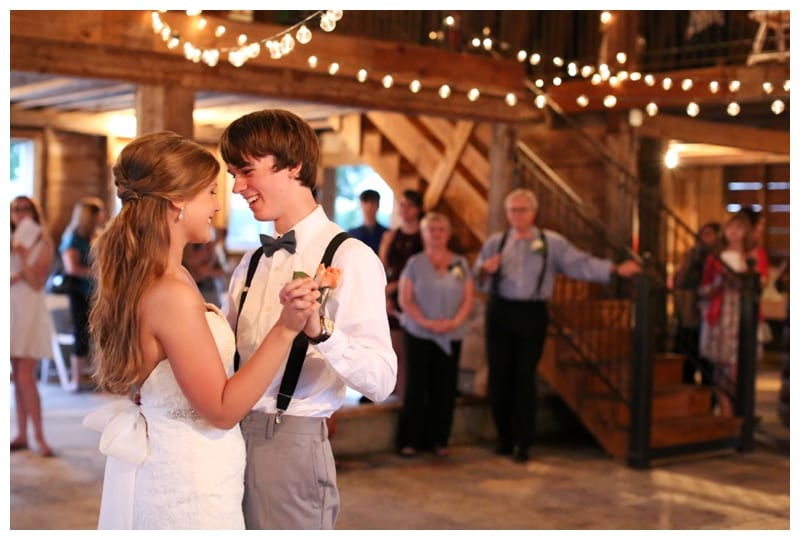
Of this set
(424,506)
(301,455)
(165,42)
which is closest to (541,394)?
(424,506)

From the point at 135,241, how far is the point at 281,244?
342 millimetres

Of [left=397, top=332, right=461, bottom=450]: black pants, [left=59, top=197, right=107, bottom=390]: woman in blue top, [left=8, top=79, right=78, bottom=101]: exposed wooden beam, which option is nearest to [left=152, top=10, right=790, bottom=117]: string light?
[left=397, top=332, right=461, bottom=450]: black pants

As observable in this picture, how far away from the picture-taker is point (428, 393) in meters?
7.49

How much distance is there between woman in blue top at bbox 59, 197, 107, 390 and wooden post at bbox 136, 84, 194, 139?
3.24m

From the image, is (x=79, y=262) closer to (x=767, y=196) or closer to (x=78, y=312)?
(x=78, y=312)

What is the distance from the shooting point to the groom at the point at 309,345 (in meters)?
2.54

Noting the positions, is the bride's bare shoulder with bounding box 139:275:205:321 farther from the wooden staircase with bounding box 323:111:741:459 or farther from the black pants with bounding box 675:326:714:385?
the black pants with bounding box 675:326:714:385

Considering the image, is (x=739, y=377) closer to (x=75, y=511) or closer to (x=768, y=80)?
(x=768, y=80)

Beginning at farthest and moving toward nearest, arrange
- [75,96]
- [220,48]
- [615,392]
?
1. [75,96]
2. [615,392]
3. [220,48]

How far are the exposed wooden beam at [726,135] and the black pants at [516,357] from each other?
2663 mm

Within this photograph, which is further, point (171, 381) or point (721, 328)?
point (721, 328)

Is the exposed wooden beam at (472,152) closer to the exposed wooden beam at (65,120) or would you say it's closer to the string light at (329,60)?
the string light at (329,60)

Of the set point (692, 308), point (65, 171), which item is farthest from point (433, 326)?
point (65, 171)

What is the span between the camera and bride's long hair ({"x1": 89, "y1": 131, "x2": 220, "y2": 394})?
7.95 ft
